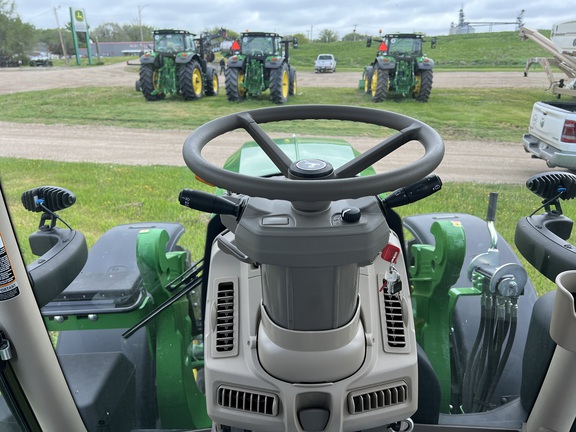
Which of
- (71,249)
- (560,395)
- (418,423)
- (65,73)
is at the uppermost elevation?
(65,73)

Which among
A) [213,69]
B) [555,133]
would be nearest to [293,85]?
[555,133]

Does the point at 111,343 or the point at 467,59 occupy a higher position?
the point at 467,59

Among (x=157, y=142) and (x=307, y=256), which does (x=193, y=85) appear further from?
(x=307, y=256)

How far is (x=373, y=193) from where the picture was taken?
2.34ft

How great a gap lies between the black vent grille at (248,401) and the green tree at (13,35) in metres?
0.71

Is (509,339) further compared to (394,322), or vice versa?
(509,339)

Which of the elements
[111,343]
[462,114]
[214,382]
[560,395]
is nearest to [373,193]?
[214,382]

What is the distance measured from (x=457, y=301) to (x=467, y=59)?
24.8 inches

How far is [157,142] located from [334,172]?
1.49 meters

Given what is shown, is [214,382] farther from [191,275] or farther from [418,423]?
[418,423]

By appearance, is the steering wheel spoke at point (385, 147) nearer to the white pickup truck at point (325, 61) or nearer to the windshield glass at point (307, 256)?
the windshield glass at point (307, 256)

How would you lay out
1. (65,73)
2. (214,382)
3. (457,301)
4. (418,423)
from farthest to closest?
(457,301) → (418,423) → (65,73) → (214,382)

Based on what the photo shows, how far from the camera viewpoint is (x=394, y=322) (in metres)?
1.07

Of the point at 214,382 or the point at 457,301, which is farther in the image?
the point at 457,301
